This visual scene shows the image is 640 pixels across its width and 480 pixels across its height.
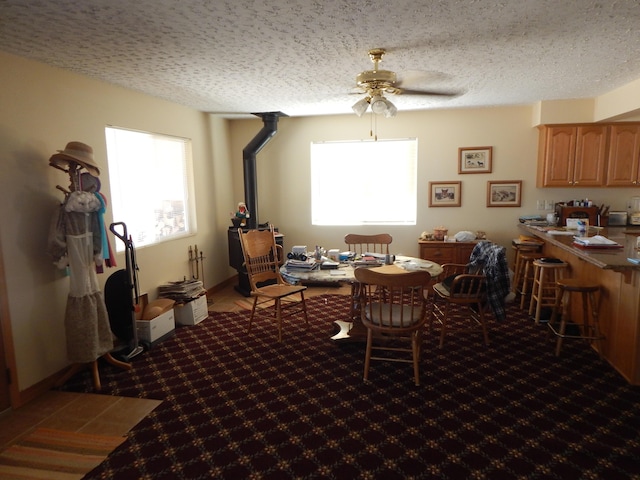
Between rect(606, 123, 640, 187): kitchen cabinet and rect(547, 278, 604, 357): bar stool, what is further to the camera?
rect(606, 123, 640, 187): kitchen cabinet

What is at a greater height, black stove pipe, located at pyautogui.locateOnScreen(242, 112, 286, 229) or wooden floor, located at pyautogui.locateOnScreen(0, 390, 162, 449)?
black stove pipe, located at pyautogui.locateOnScreen(242, 112, 286, 229)

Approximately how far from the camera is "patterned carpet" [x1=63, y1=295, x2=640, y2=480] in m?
2.09

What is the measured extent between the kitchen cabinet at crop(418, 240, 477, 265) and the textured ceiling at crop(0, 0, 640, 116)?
1.93 metres

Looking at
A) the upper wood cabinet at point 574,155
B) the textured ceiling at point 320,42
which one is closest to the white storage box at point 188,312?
the textured ceiling at point 320,42

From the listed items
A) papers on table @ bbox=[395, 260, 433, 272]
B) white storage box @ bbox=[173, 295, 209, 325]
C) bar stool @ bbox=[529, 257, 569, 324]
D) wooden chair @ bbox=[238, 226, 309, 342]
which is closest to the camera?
papers on table @ bbox=[395, 260, 433, 272]

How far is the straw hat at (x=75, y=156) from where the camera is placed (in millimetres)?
2764

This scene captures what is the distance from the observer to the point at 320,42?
2619mm

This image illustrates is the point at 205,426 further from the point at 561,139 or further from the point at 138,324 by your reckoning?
the point at 561,139

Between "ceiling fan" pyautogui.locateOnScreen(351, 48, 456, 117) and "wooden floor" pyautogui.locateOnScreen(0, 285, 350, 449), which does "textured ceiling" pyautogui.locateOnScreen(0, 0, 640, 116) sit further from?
"wooden floor" pyautogui.locateOnScreen(0, 285, 350, 449)

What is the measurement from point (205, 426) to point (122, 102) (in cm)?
304

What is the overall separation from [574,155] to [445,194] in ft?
5.27

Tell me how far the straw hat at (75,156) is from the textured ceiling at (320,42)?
2.10 feet

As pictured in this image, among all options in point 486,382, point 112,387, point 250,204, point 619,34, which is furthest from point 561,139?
point 112,387

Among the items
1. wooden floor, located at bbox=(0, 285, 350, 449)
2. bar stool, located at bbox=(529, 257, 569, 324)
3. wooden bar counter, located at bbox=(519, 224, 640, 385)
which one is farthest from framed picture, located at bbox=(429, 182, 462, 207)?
wooden floor, located at bbox=(0, 285, 350, 449)
